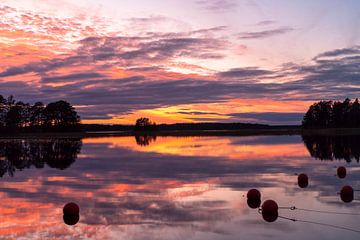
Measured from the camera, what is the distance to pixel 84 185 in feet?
91.6

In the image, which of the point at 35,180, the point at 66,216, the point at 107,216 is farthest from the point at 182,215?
the point at 35,180

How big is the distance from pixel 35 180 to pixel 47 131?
128 meters

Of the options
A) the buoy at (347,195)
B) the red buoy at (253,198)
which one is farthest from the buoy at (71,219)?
the buoy at (347,195)

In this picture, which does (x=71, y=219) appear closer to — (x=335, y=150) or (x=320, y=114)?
(x=335, y=150)

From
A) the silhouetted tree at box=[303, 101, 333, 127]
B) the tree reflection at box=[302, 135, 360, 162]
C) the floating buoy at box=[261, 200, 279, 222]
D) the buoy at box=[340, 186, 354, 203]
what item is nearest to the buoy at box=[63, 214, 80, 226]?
the floating buoy at box=[261, 200, 279, 222]

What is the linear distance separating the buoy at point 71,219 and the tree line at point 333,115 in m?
147

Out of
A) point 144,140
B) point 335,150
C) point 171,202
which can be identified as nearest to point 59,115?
point 144,140

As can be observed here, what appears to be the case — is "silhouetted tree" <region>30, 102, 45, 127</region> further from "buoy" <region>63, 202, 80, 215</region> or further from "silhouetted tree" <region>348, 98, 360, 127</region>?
"buoy" <region>63, 202, 80, 215</region>

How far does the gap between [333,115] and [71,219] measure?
6027 inches

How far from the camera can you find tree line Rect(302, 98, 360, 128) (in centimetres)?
15200

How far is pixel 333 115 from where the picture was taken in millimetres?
159500

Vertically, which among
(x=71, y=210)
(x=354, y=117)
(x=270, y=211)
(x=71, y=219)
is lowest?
(x=71, y=219)

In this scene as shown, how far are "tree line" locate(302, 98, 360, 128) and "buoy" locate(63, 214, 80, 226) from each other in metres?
147

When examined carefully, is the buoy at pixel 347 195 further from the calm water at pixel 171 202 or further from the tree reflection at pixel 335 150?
the tree reflection at pixel 335 150
